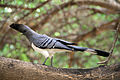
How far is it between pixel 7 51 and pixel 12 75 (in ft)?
10.2

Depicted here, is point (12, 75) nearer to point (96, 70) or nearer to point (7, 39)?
point (96, 70)

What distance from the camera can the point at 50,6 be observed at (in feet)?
17.3

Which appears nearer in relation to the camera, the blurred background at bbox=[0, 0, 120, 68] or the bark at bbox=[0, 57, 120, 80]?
the bark at bbox=[0, 57, 120, 80]

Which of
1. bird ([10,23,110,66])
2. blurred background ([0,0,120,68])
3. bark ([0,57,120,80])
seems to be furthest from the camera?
blurred background ([0,0,120,68])

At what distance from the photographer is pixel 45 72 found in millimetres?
2322

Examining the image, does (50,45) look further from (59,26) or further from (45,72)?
(59,26)

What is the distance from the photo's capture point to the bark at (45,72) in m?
2.19

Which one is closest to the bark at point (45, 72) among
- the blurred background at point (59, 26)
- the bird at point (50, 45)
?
the bird at point (50, 45)

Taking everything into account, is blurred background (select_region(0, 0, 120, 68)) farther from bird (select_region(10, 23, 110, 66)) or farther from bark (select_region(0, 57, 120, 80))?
bark (select_region(0, 57, 120, 80))

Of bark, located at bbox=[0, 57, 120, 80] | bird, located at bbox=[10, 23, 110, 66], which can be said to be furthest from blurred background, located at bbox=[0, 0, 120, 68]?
bark, located at bbox=[0, 57, 120, 80]

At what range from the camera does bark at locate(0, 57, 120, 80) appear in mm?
2189

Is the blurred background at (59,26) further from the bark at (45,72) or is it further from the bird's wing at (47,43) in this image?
the bark at (45,72)

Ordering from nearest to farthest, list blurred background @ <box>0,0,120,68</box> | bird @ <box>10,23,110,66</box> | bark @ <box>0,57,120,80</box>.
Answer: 1. bark @ <box>0,57,120,80</box>
2. bird @ <box>10,23,110,66</box>
3. blurred background @ <box>0,0,120,68</box>

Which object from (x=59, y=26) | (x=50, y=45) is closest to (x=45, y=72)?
(x=50, y=45)
